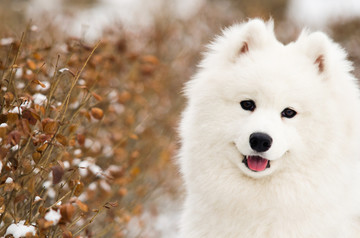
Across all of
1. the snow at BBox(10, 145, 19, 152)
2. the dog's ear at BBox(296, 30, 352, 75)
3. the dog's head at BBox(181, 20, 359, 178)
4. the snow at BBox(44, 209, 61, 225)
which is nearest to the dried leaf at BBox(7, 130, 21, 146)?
the snow at BBox(10, 145, 19, 152)

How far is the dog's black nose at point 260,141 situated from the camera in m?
2.78

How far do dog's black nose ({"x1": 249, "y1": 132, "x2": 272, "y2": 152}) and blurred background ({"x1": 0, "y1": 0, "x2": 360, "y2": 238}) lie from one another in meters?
0.96

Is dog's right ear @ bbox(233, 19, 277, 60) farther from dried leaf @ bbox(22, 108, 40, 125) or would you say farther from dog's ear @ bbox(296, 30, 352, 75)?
dried leaf @ bbox(22, 108, 40, 125)

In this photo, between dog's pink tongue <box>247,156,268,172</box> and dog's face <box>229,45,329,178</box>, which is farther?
dog's pink tongue <box>247,156,268,172</box>

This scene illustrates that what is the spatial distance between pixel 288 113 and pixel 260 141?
Result: 12.5 inches

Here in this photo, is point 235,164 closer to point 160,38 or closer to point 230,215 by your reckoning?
point 230,215

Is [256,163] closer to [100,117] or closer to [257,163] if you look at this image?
A: [257,163]

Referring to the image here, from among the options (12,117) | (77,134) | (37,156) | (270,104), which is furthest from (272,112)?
(12,117)

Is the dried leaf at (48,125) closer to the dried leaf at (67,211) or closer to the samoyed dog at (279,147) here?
the dried leaf at (67,211)

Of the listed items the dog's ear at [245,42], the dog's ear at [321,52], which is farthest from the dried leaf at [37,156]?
the dog's ear at [321,52]

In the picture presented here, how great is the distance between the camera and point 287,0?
1728cm

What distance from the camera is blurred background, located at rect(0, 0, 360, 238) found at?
8.77 feet

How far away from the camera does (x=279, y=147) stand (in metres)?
2.80

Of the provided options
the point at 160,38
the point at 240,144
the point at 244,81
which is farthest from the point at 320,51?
the point at 160,38
